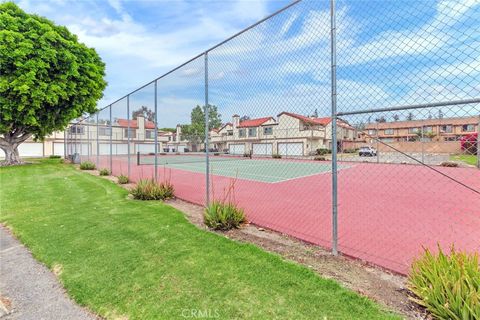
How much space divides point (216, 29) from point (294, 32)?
264cm

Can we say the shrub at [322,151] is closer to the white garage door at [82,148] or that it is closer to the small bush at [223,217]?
the small bush at [223,217]

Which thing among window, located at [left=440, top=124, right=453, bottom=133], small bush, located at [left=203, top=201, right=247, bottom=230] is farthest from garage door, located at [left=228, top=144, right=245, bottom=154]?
window, located at [left=440, top=124, right=453, bottom=133]

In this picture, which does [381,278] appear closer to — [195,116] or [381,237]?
[381,237]

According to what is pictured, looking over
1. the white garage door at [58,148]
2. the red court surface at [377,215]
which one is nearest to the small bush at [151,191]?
the red court surface at [377,215]

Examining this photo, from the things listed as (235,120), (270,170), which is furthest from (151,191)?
(270,170)

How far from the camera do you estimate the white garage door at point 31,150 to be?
32844 millimetres

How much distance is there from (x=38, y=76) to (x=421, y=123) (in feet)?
59.0

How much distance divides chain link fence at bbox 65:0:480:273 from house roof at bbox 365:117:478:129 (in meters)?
0.01

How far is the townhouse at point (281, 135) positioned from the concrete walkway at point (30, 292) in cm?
339

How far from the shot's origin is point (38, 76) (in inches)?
563

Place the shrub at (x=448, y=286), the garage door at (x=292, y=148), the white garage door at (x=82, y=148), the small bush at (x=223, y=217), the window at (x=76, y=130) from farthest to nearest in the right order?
the window at (x=76, y=130), the white garage door at (x=82, y=148), the garage door at (x=292, y=148), the small bush at (x=223, y=217), the shrub at (x=448, y=286)

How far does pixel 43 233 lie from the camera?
4.35 metres

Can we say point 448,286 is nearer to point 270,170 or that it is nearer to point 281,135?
point 281,135

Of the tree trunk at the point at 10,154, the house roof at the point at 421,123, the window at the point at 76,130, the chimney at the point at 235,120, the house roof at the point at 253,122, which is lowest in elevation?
the tree trunk at the point at 10,154
